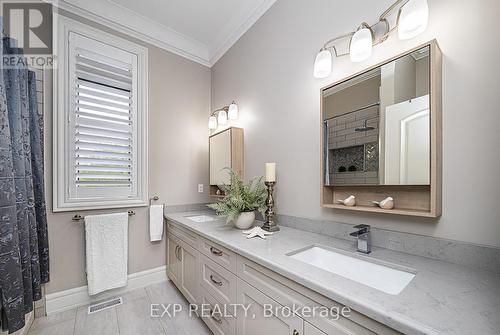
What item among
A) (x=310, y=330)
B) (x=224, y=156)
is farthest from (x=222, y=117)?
(x=310, y=330)

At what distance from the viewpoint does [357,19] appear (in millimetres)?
1264

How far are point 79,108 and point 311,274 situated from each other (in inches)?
94.8

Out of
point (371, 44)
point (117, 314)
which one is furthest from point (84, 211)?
point (371, 44)

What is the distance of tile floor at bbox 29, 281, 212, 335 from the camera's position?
162 centimetres

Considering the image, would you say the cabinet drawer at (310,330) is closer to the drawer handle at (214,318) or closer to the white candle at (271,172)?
the drawer handle at (214,318)

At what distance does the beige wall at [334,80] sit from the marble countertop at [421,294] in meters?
0.18

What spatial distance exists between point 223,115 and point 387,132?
5.58ft

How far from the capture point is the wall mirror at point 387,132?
37.9 inches

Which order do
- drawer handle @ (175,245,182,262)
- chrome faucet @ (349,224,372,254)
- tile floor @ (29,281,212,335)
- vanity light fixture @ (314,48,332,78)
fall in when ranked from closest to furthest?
chrome faucet @ (349,224,372,254) → vanity light fixture @ (314,48,332,78) → tile floor @ (29,281,212,335) → drawer handle @ (175,245,182,262)

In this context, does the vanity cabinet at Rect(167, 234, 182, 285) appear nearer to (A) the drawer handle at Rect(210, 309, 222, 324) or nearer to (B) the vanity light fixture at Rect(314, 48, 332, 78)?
(A) the drawer handle at Rect(210, 309, 222, 324)

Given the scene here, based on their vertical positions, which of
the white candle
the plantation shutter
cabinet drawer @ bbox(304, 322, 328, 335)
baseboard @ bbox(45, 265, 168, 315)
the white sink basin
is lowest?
baseboard @ bbox(45, 265, 168, 315)

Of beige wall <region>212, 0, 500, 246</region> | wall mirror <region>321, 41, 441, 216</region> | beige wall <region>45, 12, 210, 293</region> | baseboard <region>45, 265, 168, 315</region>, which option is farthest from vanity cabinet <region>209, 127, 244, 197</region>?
baseboard <region>45, 265, 168, 315</region>

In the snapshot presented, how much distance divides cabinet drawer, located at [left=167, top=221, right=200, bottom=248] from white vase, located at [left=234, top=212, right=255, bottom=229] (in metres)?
0.34

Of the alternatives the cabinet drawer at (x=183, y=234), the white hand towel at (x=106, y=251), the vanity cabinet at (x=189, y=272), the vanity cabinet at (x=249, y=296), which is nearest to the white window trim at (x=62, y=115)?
the white hand towel at (x=106, y=251)
